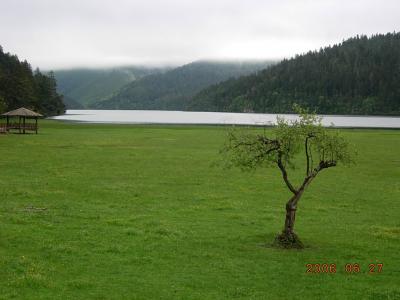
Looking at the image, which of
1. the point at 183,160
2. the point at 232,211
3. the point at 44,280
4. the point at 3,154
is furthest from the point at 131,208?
the point at 3,154

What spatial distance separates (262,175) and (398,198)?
493 inches

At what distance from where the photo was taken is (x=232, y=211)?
27.1 meters

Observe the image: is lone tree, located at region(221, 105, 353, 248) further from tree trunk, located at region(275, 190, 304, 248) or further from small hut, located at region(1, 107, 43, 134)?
small hut, located at region(1, 107, 43, 134)

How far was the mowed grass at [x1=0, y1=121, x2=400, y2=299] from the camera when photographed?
609 inches

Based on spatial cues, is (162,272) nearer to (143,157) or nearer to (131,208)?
(131,208)

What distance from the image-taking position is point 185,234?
71.6ft

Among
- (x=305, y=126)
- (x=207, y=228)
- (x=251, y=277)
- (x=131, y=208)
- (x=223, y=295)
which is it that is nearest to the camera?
(x=223, y=295)
